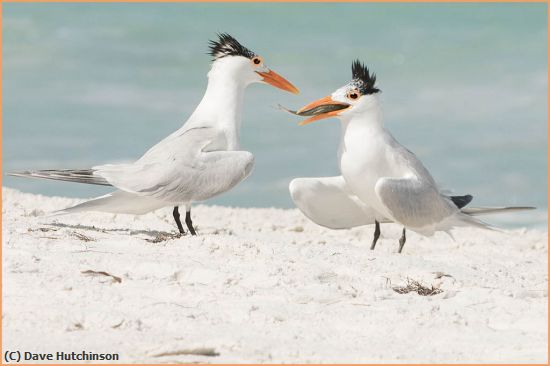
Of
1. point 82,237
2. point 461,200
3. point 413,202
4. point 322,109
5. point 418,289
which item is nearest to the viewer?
point 418,289

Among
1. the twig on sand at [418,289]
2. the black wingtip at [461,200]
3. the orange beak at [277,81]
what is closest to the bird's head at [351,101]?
the orange beak at [277,81]

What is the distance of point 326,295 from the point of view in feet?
19.7

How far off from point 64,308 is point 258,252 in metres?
2.21

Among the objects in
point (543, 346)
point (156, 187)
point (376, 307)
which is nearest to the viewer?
point (543, 346)

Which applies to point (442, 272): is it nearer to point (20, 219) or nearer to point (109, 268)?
point (109, 268)

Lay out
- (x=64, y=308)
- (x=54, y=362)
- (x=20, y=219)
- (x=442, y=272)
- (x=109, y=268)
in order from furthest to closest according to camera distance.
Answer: (x=20, y=219)
(x=442, y=272)
(x=109, y=268)
(x=64, y=308)
(x=54, y=362)

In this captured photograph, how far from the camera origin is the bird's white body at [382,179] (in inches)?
323

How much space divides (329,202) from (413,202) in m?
1.13

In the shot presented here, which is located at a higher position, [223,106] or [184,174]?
[223,106]

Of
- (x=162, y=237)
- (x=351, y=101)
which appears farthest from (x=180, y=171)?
(x=351, y=101)

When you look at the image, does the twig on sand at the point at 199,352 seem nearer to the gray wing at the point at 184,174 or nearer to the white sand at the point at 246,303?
the white sand at the point at 246,303

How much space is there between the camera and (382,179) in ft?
26.6

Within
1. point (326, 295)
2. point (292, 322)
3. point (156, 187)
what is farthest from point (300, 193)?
point (292, 322)

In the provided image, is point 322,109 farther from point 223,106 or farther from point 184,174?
point 184,174
